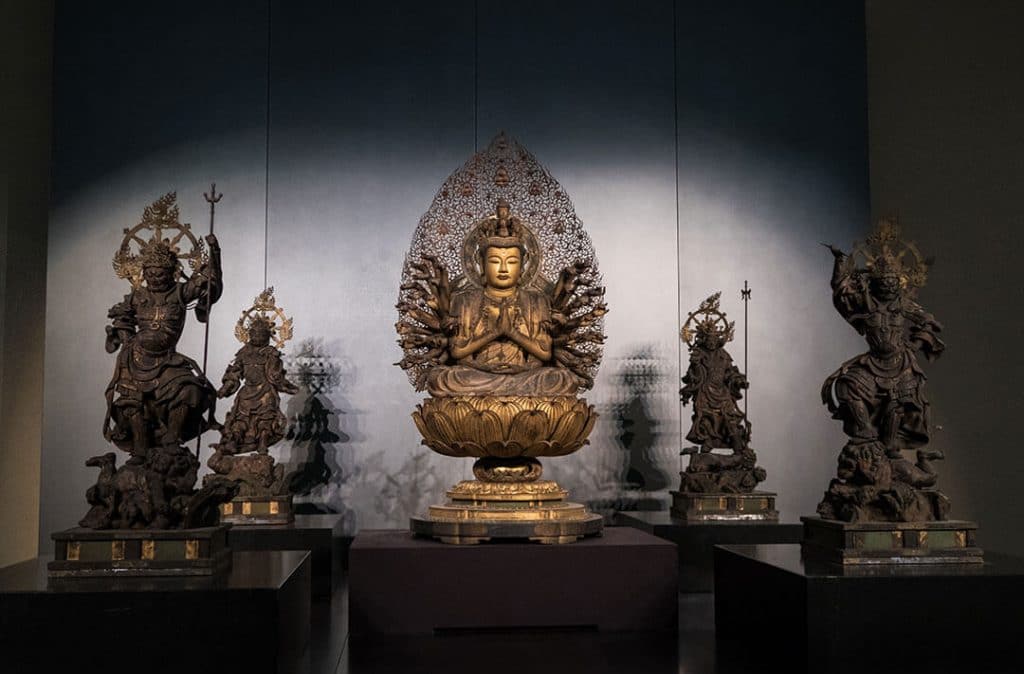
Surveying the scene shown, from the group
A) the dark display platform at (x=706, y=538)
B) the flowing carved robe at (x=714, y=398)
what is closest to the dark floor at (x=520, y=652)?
the dark display platform at (x=706, y=538)

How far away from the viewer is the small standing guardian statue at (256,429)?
5.91 metres

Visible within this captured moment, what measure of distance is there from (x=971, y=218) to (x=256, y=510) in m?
4.53

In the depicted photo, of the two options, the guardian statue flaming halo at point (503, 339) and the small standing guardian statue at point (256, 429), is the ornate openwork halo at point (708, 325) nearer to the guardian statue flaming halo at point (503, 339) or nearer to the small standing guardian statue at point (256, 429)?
the guardian statue flaming halo at point (503, 339)

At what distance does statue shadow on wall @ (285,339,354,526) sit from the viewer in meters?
7.10

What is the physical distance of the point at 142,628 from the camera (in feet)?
11.7

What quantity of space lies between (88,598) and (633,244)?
4.63 metres

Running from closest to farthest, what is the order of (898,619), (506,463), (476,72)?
1. (898,619)
2. (506,463)
3. (476,72)

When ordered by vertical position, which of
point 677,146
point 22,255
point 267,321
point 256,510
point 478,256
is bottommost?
point 256,510

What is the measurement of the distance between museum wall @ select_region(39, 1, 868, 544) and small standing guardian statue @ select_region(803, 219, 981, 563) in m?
2.91

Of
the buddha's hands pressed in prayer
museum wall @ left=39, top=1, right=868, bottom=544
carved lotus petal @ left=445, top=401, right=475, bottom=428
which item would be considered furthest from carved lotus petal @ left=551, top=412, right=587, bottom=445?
museum wall @ left=39, top=1, right=868, bottom=544

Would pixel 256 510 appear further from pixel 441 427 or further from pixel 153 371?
pixel 153 371

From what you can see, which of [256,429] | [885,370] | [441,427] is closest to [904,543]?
[885,370]

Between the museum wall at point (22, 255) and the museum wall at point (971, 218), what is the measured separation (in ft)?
18.6

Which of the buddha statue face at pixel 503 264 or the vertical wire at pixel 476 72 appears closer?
the buddha statue face at pixel 503 264
